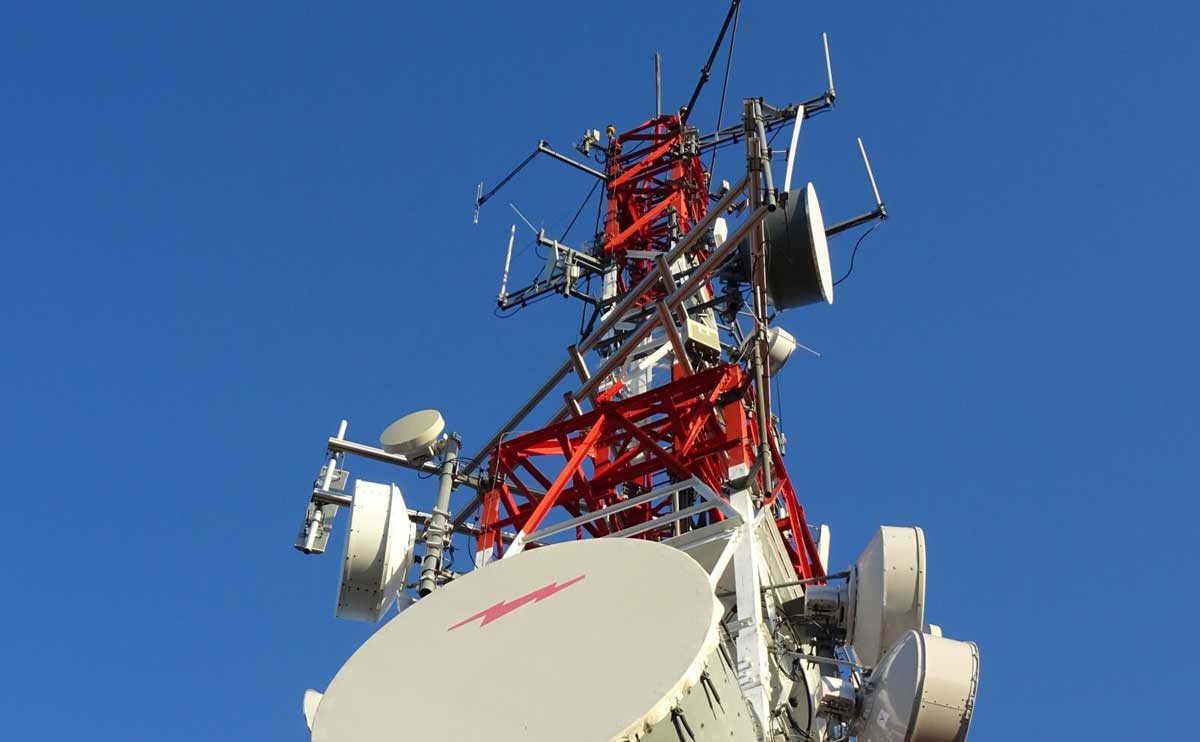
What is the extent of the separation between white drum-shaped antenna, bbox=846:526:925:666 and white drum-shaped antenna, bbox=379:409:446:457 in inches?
207

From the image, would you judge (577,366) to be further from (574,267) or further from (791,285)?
(574,267)

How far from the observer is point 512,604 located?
9930 mm

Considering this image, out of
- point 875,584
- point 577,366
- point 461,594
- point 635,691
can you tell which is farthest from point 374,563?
point 635,691

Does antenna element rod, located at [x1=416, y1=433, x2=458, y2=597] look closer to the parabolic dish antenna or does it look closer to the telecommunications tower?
the telecommunications tower

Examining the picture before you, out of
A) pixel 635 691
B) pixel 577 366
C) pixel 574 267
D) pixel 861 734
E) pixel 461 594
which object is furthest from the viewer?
pixel 574 267

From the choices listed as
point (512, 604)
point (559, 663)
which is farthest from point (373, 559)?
point (559, 663)

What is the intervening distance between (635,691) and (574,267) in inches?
516

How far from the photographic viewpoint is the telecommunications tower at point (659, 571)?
8.68 metres

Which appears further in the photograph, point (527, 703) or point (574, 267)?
point (574, 267)

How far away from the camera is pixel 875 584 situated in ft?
40.6

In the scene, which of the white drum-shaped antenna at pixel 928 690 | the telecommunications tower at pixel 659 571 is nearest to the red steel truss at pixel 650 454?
the telecommunications tower at pixel 659 571

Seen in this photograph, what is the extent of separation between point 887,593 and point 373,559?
17.5 ft

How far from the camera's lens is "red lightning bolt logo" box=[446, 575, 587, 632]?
384 inches

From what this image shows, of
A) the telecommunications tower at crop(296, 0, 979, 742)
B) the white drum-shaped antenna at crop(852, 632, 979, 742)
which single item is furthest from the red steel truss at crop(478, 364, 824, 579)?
the white drum-shaped antenna at crop(852, 632, 979, 742)
